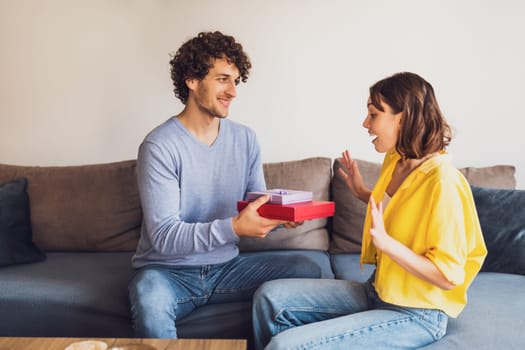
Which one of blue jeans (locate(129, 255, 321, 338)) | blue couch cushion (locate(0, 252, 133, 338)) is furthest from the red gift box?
blue couch cushion (locate(0, 252, 133, 338))

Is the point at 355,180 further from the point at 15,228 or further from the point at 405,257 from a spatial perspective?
the point at 15,228

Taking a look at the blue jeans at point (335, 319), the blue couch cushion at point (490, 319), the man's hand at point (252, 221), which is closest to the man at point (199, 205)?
the man's hand at point (252, 221)

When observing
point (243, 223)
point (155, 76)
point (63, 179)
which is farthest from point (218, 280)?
point (155, 76)

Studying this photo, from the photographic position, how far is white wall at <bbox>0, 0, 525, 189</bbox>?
9.09 feet

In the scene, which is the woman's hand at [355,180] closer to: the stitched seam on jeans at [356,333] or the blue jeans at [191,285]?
the blue jeans at [191,285]

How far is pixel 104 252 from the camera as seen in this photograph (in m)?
2.57

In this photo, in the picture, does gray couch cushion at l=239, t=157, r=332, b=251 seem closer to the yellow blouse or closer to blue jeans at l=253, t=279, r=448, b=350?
blue jeans at l=253, t=279, r=448, b=350

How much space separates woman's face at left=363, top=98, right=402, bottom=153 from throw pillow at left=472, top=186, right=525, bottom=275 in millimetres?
747

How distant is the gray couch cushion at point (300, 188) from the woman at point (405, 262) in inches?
28.5

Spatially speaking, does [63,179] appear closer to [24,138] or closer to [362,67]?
[24,138]

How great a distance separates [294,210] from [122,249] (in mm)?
1103

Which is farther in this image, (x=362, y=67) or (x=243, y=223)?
(x=362, y=67)

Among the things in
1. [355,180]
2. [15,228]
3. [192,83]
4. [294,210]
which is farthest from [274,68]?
[15,228]

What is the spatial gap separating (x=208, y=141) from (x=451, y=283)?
3.55 feet
